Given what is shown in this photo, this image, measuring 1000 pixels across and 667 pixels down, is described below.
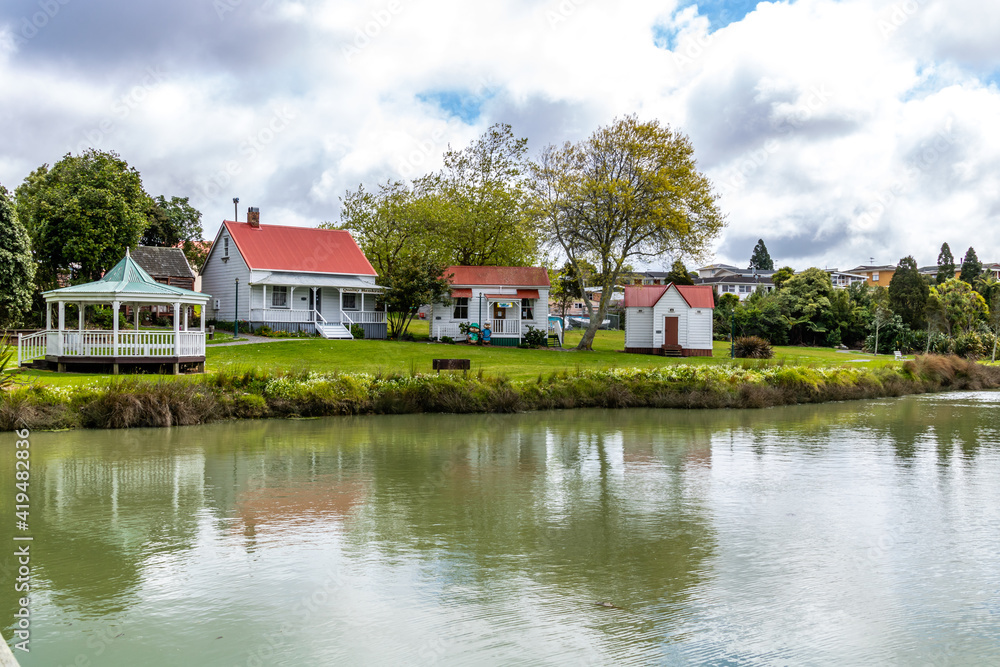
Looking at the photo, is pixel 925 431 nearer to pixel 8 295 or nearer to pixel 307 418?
pixel 307 418

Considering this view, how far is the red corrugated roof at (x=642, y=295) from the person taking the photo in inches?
1672

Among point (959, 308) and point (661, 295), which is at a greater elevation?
point (661, 295)

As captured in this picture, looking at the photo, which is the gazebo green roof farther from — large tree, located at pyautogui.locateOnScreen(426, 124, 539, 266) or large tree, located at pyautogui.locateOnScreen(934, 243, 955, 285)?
large tree, located at pyautogui.locateOnScreen(934, 243, 955, 285)

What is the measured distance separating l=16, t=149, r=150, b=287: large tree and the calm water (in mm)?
27485

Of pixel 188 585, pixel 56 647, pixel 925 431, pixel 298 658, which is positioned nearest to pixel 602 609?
pixel 298 658

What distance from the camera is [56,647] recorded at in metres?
6.91

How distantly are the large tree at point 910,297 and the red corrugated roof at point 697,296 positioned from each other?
87.0ft

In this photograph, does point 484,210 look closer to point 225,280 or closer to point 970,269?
point 225,280

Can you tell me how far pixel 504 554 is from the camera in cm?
951

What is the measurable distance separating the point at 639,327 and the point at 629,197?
7579 millimetres

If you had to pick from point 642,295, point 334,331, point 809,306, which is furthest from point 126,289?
point 809,306

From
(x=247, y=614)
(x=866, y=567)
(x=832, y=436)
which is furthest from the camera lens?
(x=832, y=436)

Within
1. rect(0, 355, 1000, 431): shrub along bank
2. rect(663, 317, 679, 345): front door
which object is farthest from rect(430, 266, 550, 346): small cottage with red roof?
rect(0, 355, 1000, 431): shrub along bank

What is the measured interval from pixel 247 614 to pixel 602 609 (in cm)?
347
